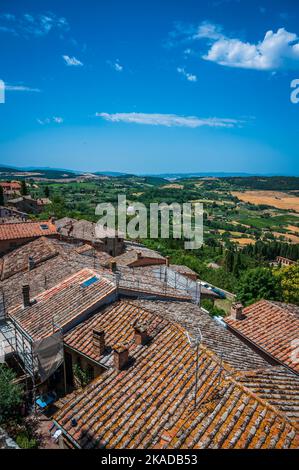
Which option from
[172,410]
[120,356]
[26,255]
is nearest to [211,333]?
[120,356]

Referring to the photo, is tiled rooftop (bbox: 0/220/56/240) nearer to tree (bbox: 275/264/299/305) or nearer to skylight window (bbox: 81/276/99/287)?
skylight window (bbox: 81/276/99/287)

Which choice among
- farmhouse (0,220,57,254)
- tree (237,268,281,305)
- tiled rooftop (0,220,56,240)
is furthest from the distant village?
tree (237,268,281,305)

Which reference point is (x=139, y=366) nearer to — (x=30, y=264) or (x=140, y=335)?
(x=140, y=335)

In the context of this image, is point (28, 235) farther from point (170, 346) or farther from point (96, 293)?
point (170, 346)

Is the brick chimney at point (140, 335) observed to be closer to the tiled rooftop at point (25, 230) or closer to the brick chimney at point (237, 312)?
the brick chimney at point (237, 312)

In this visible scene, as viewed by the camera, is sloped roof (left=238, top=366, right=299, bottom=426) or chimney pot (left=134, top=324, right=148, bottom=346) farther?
chimney pot (left=134, top=324, right=148, bottom=346)

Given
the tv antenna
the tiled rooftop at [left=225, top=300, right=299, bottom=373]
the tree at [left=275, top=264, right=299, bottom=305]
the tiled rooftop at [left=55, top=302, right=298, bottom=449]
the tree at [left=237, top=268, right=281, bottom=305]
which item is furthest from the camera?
the tree at [left=275, top=264, right=299, bottom=305]

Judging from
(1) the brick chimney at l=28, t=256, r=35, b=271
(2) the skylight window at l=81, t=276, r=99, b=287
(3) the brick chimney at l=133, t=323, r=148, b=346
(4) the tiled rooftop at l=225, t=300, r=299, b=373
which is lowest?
(4) the tiled rooftop at l=225, t=300, r=299, b=373
